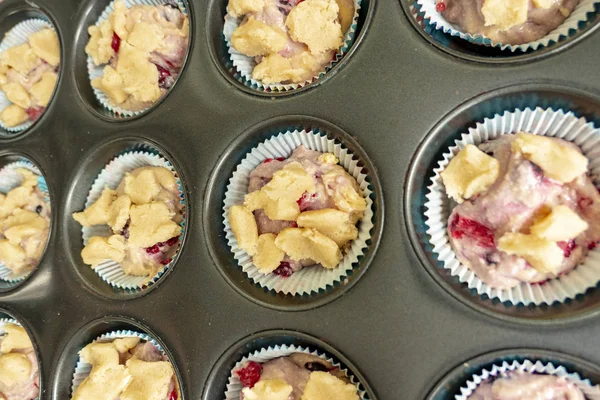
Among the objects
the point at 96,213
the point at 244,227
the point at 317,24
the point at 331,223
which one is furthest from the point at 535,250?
the point at 96,213

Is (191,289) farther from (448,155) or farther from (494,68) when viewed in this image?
(494,68)

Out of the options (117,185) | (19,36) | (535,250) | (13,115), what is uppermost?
(19,36)

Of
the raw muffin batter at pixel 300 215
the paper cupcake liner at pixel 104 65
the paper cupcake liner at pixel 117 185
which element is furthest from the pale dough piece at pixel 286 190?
the paper cupcake liner at pixel 104 65

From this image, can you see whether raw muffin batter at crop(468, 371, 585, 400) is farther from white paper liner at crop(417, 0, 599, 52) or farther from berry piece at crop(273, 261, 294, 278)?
white paper liner at crop(417, 0, 599, 52)

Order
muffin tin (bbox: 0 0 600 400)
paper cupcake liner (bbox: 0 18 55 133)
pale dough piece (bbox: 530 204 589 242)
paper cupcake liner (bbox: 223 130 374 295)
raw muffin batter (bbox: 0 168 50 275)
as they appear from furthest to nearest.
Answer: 1. paper cupcake liner (bbox: 0 18 55 133)
2. raw muffin batter (bbox: 0 168 50 275)
3. paper cupcake liner (bbox: 223 130 374 295)
4. muffin tin (bbox: 0 0 600 400)
5. pale dough piece (bbox: 530 204 589 242)

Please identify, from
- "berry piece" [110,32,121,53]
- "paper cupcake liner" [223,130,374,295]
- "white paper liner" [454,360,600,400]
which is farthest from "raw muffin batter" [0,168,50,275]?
"white paper liner" [454,360,600,400]

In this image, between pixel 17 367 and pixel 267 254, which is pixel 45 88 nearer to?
pixel 17 367

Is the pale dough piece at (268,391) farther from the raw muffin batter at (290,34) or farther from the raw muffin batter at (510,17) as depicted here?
the raw muffin batter at (510,17)
